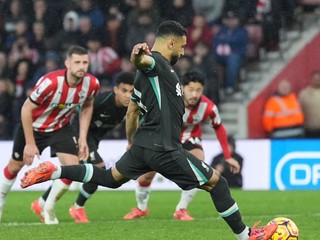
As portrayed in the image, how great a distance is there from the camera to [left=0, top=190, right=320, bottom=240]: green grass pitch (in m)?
9.28

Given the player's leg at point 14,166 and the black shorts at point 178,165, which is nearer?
the black shorts at point 178,165

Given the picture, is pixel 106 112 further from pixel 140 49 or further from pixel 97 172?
pixel 140 49

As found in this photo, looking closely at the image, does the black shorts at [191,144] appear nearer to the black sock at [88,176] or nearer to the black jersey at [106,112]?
the black jersey at [106,112]

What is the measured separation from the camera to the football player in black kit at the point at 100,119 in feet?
36.8

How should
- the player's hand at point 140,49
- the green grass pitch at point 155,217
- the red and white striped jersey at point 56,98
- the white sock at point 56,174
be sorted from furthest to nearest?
the red and white striped jersey at point 56,98
the green grass pitch at point 155,217
the white sock at point 56,174
the player's hand at point 140,49

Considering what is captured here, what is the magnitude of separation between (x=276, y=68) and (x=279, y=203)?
616cm

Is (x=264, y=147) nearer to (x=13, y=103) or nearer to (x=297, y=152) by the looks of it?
(x=297, y=152)

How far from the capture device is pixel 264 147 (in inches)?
651

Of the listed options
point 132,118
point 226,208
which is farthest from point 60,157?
point 226,208

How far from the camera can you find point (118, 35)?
63.3 feet

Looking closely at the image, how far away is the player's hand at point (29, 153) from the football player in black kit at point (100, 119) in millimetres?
1173

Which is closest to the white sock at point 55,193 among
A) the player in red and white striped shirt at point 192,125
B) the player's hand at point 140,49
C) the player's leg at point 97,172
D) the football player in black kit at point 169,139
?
the player in red and white striped shirt at point 192,125

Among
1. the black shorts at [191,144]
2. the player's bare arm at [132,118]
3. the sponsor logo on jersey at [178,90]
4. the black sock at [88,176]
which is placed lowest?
the black shorts at [191,144]

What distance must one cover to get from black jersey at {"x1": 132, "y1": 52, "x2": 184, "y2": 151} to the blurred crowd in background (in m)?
9.88
